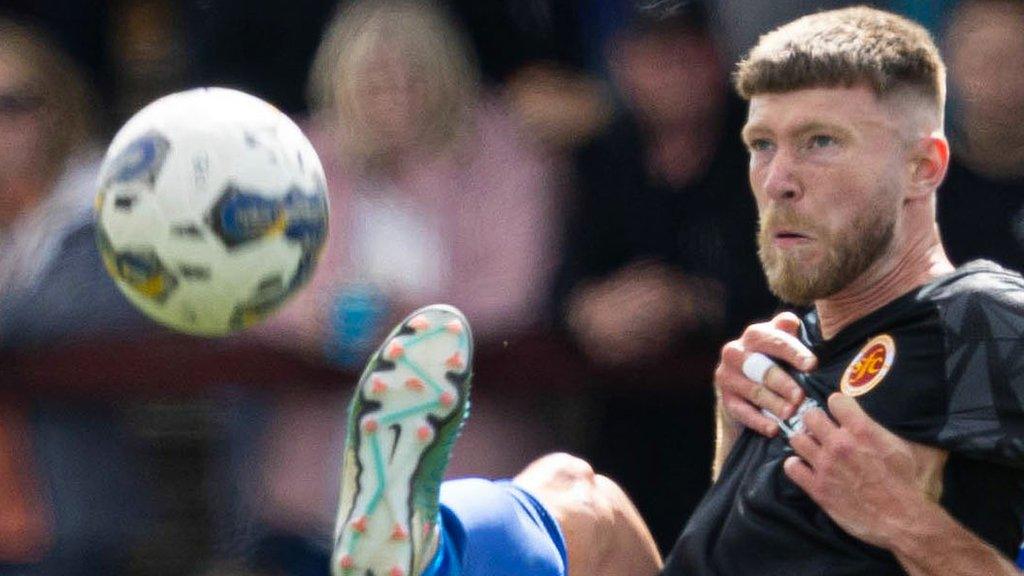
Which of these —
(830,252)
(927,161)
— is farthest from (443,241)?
(927,161)

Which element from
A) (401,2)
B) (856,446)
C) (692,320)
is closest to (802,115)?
(856,446)

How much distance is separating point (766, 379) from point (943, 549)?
0.54m

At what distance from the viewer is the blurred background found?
564 centimetres

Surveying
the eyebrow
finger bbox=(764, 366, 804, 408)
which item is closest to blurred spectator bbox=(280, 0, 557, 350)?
finger bbox=(764, 366, 804, 408)

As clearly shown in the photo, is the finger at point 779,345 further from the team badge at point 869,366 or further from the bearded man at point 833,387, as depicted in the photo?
the team badge at point 869,366

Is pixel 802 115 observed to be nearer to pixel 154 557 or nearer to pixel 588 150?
pixel 588 150

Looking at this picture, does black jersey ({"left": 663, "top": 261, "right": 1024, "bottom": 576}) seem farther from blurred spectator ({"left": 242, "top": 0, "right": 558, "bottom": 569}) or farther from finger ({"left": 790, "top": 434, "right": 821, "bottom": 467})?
blurred spectator ({"left": 242, "top": 0, "right": 558, "bottom": 569})

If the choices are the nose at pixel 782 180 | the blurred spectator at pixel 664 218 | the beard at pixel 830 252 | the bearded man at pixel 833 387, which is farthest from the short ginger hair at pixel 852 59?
the blurred spectator at pixel 664 218

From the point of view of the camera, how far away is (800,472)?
14.0ft

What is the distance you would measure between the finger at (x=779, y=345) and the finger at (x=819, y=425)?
0.17 metres

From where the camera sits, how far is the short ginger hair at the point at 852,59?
435 cm

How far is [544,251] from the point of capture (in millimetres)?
5750

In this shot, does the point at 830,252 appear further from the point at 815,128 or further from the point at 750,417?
the point at 750,417

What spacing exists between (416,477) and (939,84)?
1.27 metres
